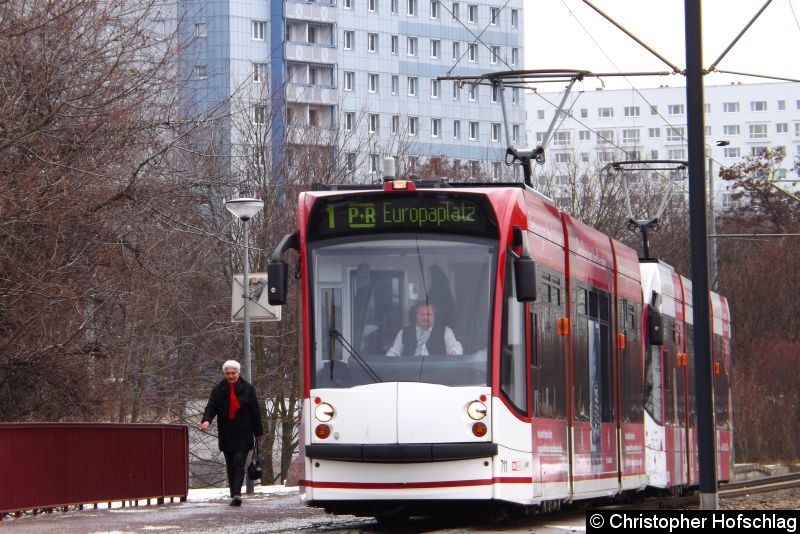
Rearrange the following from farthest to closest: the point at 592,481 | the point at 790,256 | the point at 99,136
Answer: the point at 790,256 → the point at 99,136 → the point at 592,481

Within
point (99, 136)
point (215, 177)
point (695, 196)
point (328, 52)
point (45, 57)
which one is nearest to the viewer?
point (695, 196)

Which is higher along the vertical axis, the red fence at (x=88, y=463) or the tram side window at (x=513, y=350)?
the tram side window at (x=513, y=350)

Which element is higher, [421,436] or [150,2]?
[150,2]

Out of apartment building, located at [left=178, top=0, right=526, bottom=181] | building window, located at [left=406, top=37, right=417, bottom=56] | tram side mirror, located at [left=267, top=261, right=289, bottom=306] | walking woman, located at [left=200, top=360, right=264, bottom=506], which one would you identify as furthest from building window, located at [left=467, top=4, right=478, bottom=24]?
tram side mirror, located at [left=267, top=261, right=289, bottom=306]

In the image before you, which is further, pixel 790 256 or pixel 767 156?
pixel 767 156

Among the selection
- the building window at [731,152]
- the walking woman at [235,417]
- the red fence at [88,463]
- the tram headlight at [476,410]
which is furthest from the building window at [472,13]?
the tram headlight at [476,410]

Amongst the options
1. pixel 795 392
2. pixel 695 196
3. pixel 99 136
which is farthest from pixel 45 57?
pixel 795 392

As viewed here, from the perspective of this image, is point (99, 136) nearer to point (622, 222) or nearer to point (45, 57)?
point (45, 57)

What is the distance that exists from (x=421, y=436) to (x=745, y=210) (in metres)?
54.4

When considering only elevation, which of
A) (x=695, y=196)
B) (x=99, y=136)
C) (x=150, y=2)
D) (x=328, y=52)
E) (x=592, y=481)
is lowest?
(x=592, y=481)

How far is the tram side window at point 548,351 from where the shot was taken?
15250 mm

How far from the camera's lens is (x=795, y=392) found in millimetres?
48938

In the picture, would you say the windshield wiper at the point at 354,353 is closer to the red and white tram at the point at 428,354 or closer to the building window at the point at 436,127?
the red and white tram at the point at 428,354

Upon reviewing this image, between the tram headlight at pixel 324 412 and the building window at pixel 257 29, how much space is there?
81369 mm
